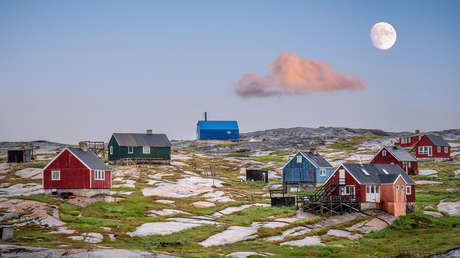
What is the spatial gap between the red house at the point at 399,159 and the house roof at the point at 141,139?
4476 cm

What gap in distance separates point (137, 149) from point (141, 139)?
3.10m

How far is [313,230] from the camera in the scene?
6006 cm

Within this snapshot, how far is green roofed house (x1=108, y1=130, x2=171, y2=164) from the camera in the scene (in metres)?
116

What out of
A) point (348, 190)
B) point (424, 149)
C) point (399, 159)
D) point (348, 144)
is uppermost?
point (348, 144)

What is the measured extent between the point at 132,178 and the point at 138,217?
105 ft

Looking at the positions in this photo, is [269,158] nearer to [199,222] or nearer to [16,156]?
[16,156]

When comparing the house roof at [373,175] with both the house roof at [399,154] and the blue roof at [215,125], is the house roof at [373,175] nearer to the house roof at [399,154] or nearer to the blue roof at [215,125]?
the house roof at [399,154]

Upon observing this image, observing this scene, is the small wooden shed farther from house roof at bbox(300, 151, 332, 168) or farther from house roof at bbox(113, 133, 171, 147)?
house roof at bbox(300, 151, 332, 168)

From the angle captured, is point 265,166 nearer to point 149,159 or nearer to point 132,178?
point 149,159

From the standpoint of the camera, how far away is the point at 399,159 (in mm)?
104625

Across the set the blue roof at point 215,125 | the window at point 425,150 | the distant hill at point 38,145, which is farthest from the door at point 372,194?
the blue roof at point 215,125

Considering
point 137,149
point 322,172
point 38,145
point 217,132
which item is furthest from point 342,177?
point 217,132

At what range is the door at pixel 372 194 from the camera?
72.3m

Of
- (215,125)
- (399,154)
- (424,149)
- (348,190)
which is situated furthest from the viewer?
(215,125)
